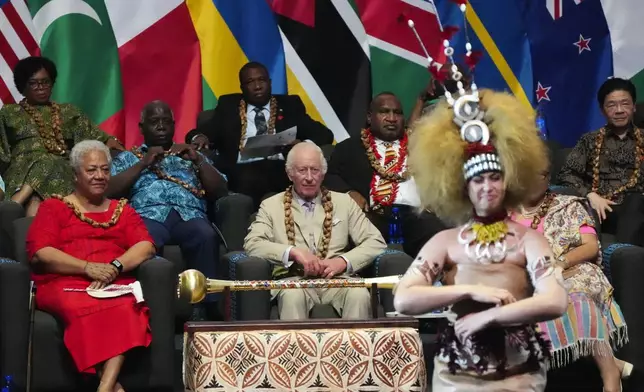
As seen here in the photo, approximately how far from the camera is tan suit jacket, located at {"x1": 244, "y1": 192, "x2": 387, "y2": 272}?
19.9 ft

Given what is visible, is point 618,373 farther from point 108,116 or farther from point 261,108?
point 108,116

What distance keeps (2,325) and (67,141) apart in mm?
1582

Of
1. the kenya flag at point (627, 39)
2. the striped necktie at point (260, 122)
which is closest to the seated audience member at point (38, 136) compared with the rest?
the striped necktie at point (260, 122)

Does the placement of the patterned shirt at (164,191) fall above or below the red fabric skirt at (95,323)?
above

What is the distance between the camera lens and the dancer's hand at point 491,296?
145 inches

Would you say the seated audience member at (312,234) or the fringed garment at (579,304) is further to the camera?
the seated audience member at (312,234)

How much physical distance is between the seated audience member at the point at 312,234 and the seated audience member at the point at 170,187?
34cm

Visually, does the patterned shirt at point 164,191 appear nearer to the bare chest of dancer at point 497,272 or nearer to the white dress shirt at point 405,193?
the white dress shirt at point 405,193

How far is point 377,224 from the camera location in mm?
6629

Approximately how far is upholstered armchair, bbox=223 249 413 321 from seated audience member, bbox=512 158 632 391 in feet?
1.87

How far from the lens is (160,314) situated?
5.77m

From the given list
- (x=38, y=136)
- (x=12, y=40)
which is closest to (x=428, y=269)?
(x=38, y=136)

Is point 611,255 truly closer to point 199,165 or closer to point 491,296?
point 199,165

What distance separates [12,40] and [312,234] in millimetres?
2316
